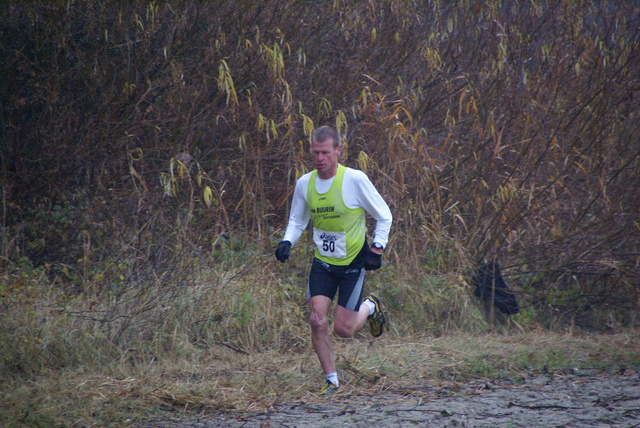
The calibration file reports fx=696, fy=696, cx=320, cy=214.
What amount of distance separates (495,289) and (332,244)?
3.89m

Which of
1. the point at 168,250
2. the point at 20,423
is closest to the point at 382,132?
the point at 168,250

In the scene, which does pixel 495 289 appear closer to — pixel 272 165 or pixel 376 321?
pixel 376 321

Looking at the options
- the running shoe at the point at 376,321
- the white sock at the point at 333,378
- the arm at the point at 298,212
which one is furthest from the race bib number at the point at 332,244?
the white sock at the point at 333,378

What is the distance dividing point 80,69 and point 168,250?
279cm

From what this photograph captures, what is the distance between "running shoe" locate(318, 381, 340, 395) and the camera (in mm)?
5613

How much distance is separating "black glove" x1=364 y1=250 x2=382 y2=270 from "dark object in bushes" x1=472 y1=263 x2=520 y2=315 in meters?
3.61

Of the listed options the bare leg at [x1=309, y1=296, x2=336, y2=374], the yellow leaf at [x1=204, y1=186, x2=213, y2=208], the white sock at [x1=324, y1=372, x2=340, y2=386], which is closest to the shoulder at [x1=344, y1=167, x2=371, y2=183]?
the bare leg at [x1=309, y1=296, x2=336, y2=374]

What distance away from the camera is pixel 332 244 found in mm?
5832

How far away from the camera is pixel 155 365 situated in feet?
21.0

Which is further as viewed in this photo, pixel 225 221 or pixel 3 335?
pixel 225 221

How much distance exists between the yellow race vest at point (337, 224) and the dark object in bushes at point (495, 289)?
140 inches

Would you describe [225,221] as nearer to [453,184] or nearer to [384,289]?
[384,289]

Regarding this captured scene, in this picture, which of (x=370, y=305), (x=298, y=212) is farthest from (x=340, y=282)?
(x=298, y=212)

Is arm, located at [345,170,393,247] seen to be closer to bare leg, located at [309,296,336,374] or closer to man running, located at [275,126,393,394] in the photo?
man running, located at [275,126,393,394]
